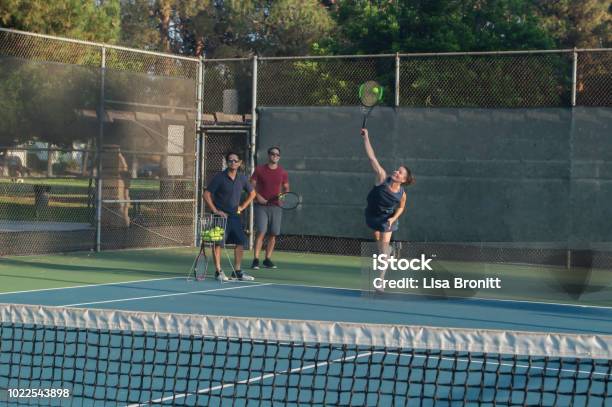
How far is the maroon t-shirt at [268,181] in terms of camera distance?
1443 cm

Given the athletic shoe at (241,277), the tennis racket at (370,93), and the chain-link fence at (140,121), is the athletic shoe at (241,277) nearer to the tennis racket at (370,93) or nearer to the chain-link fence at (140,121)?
the tennis racket at (370,93)

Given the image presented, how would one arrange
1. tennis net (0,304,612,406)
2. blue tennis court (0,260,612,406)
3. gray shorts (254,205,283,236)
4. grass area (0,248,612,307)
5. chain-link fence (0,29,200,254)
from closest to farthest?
1. tennis net (0,304,612,406)
2. blue tennis court (0,260,612,406)
3. grass area (0,248,612,307)
4. gray shorts (254,205,283,236)
5. chain-link fence (0,29,200,254)

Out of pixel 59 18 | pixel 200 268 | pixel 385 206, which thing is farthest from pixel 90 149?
pixel 385 206

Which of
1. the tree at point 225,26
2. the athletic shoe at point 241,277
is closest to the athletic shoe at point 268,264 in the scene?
the athletic shoe at point 241,277

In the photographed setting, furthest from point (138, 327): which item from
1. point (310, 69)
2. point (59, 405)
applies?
point (310, 69)

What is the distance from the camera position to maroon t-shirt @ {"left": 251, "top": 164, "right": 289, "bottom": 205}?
47.3 feet

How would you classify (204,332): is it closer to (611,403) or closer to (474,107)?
(611,403)

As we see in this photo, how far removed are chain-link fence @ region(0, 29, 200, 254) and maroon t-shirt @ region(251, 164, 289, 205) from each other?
2935 millimetres

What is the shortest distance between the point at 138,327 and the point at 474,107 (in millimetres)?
11035

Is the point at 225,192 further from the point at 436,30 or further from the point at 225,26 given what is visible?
the point at 225,26

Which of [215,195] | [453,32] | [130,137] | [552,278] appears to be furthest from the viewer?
→ [453,32]

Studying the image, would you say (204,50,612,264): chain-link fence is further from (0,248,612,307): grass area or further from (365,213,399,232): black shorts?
(365,213,399,232): black shorts

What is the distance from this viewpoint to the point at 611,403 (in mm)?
6406

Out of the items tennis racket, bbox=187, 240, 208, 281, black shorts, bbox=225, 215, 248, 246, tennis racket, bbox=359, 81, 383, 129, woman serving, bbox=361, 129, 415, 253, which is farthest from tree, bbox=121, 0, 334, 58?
Result: woman serving, bbox=361, 129, 415, 253
